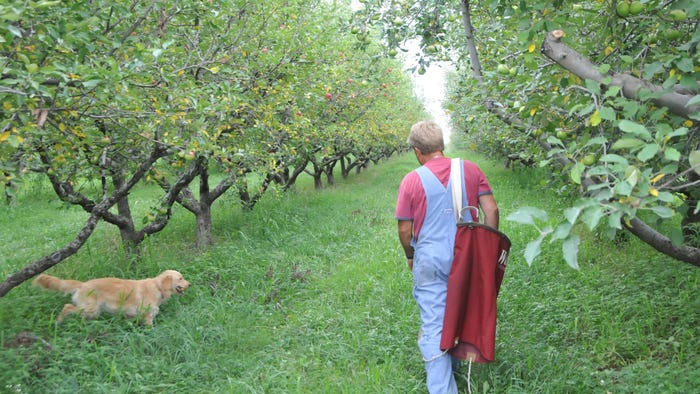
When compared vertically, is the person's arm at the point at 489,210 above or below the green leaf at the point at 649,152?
below

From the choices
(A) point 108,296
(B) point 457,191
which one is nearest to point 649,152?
(B) point 457,191

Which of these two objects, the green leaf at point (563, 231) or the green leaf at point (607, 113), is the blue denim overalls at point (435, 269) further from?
the green leaf at point (563, 231)

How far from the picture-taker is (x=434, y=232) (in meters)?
3.06

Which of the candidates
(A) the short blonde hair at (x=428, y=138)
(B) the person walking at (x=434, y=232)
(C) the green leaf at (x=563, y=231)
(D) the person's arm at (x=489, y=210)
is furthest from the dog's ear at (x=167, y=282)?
(C) the green leaf at (x=563, y=231)

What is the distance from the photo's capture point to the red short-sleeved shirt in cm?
307

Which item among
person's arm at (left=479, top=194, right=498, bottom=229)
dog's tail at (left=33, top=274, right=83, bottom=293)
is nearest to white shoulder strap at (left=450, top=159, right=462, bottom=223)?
person's arm at (left=479, top=194, right=498, bottom=229)

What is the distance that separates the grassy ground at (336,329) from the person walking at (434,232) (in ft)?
1.72

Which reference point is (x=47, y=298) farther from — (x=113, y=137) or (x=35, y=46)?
(x=35, y=46)

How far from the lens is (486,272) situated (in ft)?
9.50

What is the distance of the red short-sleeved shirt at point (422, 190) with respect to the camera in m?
3.07

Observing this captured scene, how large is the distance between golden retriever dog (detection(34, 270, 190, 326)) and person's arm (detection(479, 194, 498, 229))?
334cm

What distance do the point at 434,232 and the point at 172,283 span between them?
3.15 meters

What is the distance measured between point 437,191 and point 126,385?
2.75 meters

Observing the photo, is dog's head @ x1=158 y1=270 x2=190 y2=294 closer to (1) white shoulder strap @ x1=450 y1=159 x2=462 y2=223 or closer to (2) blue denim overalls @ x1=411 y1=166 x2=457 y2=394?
(2) blue denim overalls @ x1=411 y1=166 x2=457 y2=394
